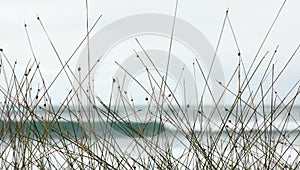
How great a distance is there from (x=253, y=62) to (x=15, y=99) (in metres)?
0.99

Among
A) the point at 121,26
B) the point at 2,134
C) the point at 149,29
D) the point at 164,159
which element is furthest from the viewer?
the point at 121,26

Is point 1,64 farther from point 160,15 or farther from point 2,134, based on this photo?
point 160,15

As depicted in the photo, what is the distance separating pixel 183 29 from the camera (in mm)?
5969

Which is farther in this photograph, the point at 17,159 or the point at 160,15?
the point at 160,15

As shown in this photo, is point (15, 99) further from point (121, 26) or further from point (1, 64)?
point (121, 26)

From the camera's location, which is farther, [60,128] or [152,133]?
[152,133]

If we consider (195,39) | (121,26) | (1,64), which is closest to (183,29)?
(195,39)

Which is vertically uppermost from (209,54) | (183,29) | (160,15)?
(160,15)

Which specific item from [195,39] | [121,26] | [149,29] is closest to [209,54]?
[195,39]

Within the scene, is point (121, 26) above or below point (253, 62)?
above

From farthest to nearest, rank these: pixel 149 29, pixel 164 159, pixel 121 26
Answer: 1. pixel 121 26
2. pixel 149 29
3. pixel 164 159

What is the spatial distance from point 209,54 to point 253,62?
3195 millimetres

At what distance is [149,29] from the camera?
265 inches

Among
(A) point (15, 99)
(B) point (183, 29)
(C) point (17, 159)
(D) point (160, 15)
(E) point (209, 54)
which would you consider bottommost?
(C) point (17, 159)
